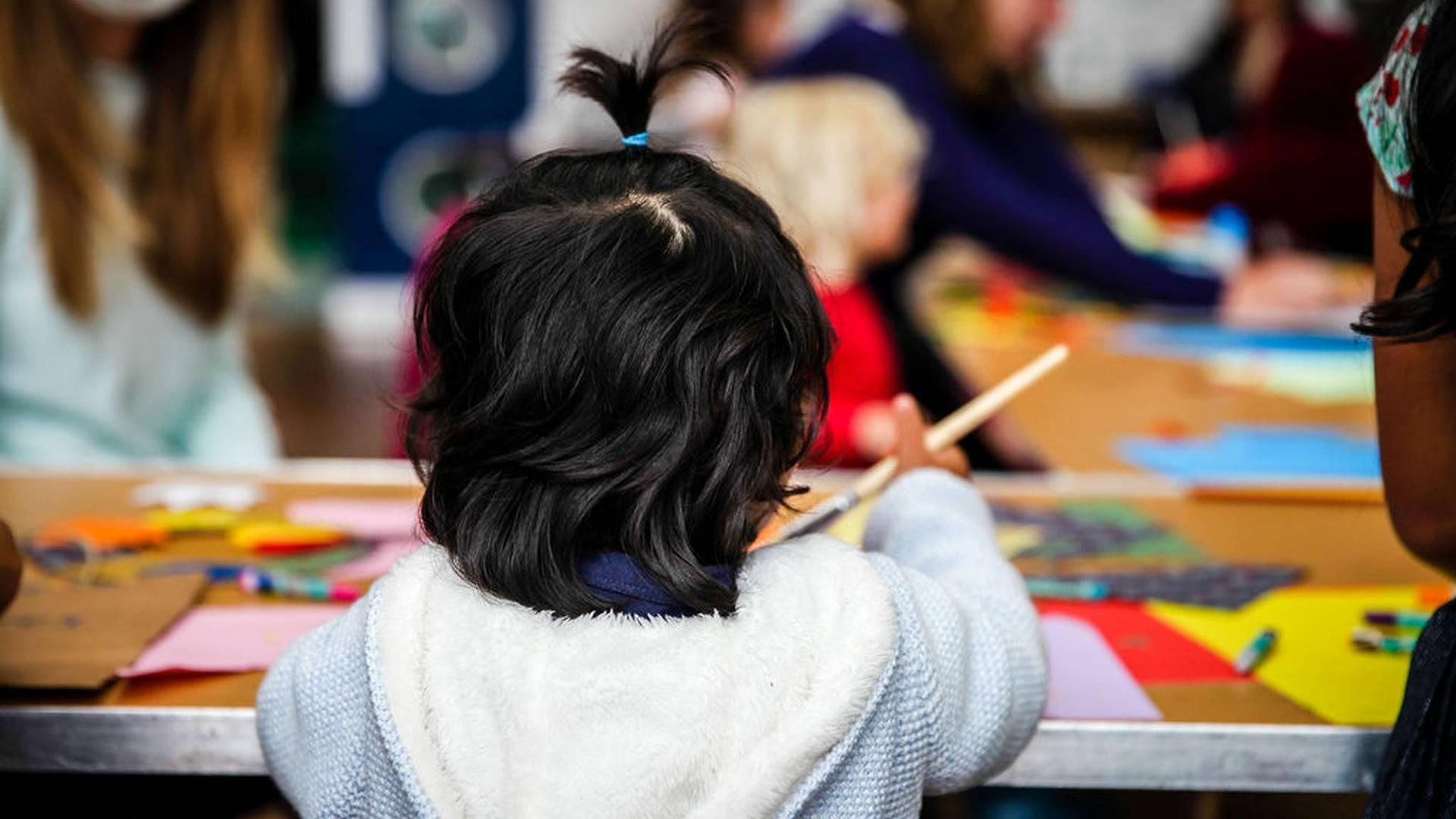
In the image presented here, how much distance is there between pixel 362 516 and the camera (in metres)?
1.22

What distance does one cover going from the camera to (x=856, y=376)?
1681mm

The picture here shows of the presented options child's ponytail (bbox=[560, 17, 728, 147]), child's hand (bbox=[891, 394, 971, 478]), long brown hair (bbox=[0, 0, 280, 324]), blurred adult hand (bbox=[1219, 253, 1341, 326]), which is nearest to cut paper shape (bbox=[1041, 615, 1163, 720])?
child's hand (bbox=[891, 394, 971, 478])

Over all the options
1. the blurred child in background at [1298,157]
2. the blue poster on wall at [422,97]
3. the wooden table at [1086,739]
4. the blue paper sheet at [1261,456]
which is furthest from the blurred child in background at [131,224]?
the blue poster on wall at [422,97]

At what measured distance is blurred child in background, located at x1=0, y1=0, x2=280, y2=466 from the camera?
1.47 meters

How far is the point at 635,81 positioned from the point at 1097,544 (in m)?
0.57

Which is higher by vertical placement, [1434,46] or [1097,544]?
[1434,46]

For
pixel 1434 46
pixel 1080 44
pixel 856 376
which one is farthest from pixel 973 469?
pixel 1080 44

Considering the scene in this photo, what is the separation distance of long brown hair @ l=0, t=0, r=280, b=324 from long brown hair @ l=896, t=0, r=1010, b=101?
32.3 inches

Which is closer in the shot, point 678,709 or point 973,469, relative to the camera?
point 678,709

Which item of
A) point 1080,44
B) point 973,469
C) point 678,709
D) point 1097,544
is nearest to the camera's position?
point 678,709

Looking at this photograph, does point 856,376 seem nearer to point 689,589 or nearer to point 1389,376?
point 1389,376

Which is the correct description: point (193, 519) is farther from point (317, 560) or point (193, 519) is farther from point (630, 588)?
point (630, 588)

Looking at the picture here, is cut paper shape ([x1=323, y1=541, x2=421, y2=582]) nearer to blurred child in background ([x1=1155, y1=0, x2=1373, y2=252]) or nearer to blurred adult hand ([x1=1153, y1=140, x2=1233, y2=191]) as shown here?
blurred child in background ([x1=1155, y1=0, x2=1373, y2=252])

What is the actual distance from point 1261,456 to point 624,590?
3.52 feet
